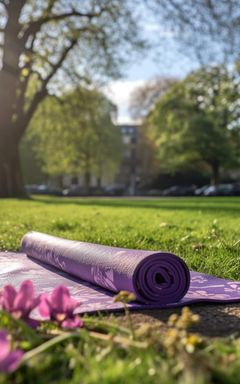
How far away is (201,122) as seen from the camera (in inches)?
1745

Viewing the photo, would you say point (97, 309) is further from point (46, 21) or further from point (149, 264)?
point (46, 21)

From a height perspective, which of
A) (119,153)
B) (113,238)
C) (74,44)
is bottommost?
(113,238)

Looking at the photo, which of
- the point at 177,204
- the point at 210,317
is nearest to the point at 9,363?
the point at 210,317

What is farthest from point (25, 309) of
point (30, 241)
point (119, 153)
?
point (119, 153)

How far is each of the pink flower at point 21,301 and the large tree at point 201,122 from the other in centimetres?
4104

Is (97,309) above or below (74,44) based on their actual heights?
below

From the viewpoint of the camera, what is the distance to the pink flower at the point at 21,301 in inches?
77.4

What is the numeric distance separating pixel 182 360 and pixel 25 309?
73cm

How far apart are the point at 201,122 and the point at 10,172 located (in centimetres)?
2121

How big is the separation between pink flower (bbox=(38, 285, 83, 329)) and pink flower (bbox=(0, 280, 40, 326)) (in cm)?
4

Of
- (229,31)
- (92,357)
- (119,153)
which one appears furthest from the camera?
(119,153)

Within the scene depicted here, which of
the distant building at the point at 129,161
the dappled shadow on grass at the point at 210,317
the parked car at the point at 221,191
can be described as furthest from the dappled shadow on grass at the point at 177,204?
the distant building at the point at 129,161

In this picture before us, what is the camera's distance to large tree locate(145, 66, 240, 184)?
44312 mm

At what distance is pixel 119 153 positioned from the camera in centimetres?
5594
